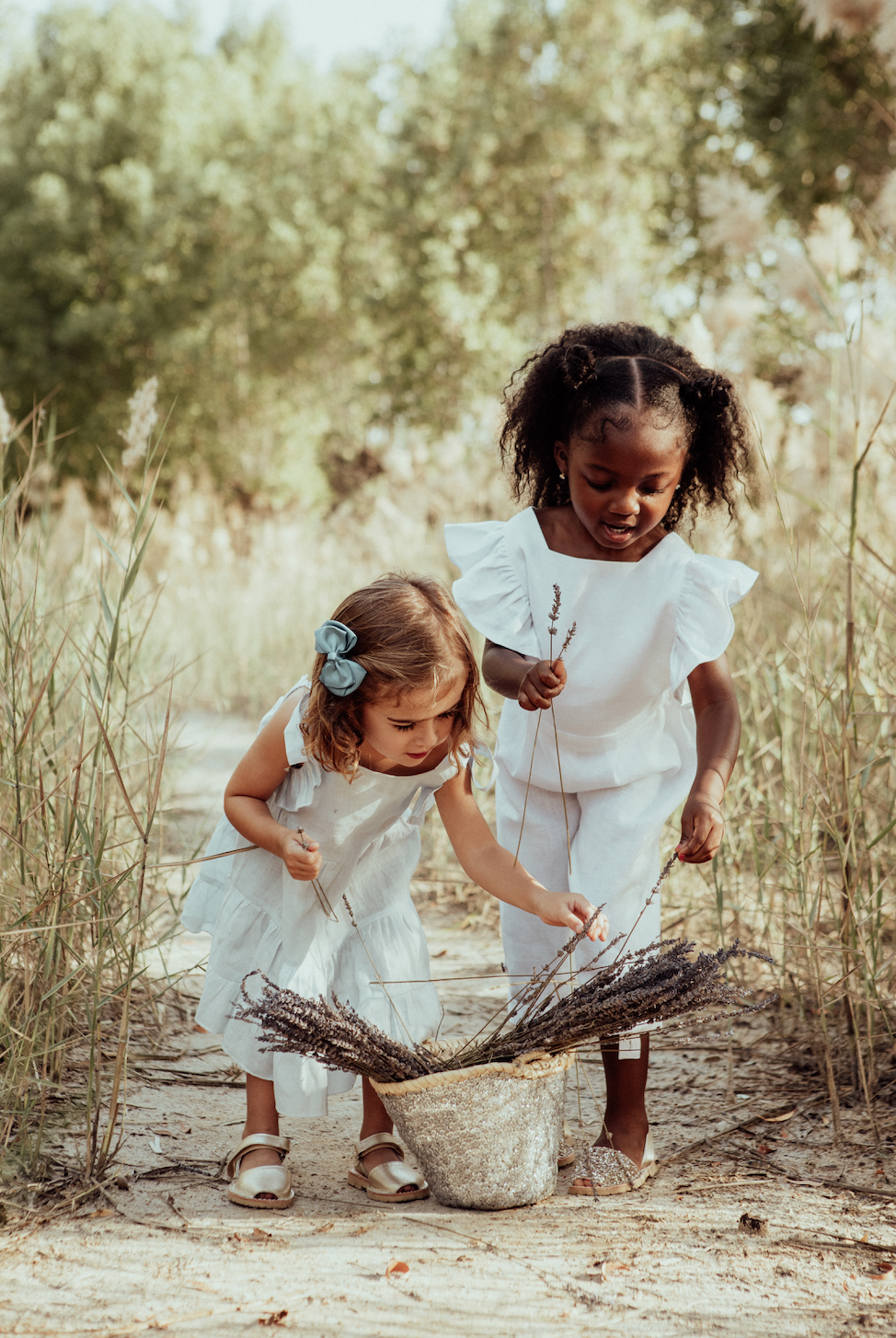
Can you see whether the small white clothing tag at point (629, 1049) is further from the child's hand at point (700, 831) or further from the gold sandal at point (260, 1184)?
the gold sandal at point (260, 1184)

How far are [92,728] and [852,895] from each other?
1512 mm

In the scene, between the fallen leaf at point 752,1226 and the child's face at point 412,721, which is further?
the child's face at point 412,721

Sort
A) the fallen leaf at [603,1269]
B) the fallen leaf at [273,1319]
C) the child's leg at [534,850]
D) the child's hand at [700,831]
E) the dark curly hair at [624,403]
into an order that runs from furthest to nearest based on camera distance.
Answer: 1. the child's leg at [534,850]
2. the dark curly hair at [624,403]
3. the child's hand at [700,831]
4. the fallen leaf at [603,1269]
5. the fallen leaf at [273,1319]

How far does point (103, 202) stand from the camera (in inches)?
622

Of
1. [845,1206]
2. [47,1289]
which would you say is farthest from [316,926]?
[845,1206]

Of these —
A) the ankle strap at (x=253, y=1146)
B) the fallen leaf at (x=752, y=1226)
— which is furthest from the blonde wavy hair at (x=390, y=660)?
the fallen leaf at (x=752, y=1226)

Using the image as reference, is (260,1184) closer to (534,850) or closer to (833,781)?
(534,850)

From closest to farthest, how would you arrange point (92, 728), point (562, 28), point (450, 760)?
point (450, 760)
point (92, 728)
point (562, 28)

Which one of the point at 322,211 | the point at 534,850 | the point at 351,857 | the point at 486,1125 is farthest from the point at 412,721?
the point at 322,211

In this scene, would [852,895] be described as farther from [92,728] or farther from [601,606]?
[92,728]

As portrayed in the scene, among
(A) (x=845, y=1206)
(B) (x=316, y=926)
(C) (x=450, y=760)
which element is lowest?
(A) (x=845, y=1206)

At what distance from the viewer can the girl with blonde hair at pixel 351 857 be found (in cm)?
168

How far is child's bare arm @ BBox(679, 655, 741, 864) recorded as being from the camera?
165cm

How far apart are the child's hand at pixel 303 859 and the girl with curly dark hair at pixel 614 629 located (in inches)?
15.5
